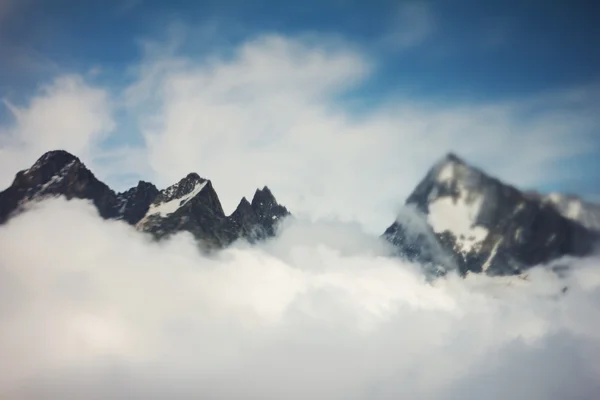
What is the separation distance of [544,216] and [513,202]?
8139 mm

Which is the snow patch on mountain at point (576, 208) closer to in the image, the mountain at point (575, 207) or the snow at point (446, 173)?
the mountain at point (575, 207)

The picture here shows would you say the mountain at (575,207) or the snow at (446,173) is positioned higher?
the snow at (446,173)

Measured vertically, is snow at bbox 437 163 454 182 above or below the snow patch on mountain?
above

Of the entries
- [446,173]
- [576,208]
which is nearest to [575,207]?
[576,208]

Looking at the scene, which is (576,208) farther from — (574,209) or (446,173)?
(446,173)

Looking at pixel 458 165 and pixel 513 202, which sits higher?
pixel 458 165

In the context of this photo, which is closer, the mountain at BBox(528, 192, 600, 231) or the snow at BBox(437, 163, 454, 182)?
the mountain at BBox(528, 192, 600, 231)

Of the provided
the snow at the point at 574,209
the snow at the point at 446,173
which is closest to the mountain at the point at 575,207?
the snow at the point at 574,209

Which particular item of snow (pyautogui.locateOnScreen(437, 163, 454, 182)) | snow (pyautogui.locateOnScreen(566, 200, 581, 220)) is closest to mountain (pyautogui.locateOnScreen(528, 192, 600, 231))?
snow (pyautogui.locateOnScreen(566, 200, 581, 220))

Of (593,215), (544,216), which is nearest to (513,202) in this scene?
(544,216)

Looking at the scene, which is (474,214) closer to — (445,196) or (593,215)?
(445,196)

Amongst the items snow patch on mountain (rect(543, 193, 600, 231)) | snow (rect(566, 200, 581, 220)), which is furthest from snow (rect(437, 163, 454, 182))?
snow patch on mountain (rect(543, 193, 600, 231))

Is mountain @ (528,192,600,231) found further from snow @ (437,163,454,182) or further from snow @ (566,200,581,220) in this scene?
snow @ (437,163,454,182)

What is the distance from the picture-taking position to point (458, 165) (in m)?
117
